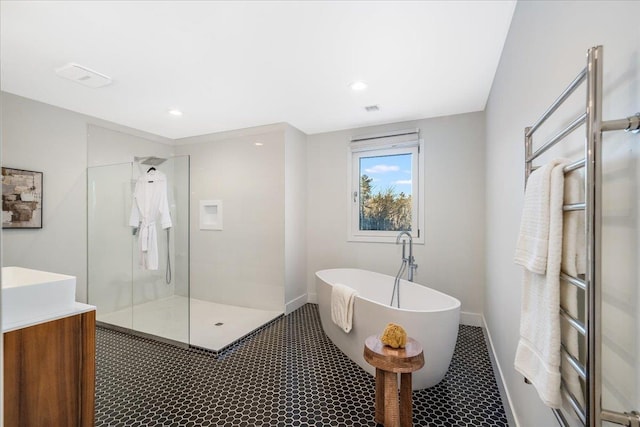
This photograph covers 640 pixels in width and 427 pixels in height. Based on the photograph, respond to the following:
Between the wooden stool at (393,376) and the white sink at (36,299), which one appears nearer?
the white sink at (36,299)

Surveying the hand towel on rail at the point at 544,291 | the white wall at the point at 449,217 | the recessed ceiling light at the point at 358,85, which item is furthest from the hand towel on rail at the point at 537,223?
the white wall at the point at 449,217

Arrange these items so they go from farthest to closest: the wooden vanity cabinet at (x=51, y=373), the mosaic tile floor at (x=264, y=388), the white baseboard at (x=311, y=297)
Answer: the white baseboard at (x=311, y=297)
the mosaic tile floor at (x=264, y=388)
the wooden vanity cabinet at (x=51, y=373)

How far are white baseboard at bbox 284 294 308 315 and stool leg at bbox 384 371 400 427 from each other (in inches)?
90.8

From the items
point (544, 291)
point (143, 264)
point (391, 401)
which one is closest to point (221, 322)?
point (143, 264)

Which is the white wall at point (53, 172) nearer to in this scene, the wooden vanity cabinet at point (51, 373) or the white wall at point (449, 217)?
the wooden vanity cabinet at point (51, 373)

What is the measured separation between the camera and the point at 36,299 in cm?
151

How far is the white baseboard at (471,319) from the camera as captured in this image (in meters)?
3.52

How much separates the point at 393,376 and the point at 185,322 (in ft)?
7.65

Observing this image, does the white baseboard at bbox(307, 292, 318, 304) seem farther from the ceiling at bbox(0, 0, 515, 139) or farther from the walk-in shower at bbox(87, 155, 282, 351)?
the ceiling at bbox(0, 0, 515, 139)

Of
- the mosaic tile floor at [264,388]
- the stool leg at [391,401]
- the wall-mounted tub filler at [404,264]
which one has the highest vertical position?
the wall-mounted tub filler at [404,264]

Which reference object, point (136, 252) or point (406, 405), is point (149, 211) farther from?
point (406, 405)

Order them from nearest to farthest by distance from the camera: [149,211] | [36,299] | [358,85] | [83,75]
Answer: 1. [36,299]
2. [83,75]
3. [358,85]
4. [149,211]

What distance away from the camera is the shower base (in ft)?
10.4

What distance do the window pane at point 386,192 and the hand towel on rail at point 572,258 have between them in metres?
2.92
